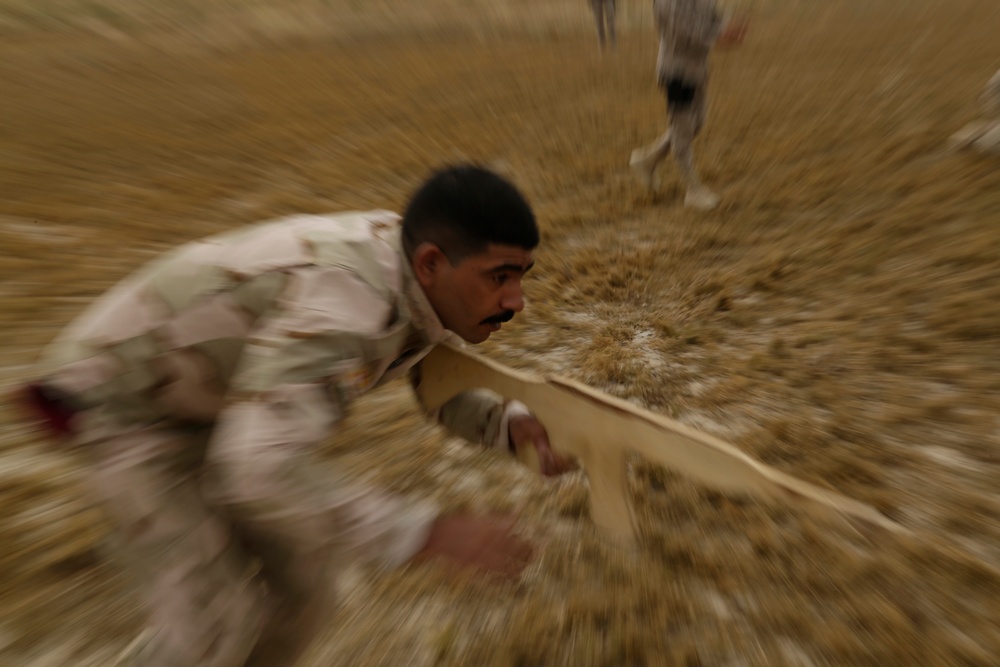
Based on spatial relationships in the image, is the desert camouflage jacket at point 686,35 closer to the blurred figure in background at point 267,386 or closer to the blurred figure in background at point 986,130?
the blurred figure in background at point 986,130

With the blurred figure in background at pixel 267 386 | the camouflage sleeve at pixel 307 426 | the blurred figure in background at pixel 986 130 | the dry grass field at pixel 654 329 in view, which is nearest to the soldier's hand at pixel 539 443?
the blurred figure in background at pixel 267 386

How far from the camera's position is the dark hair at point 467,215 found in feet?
3.46

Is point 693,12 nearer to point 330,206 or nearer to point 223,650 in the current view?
point 330,206

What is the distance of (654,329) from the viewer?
111 inches

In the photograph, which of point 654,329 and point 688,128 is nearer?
point 654,329

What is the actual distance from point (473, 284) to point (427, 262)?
0.28 ft

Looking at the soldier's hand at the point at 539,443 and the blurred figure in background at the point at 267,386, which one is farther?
the soldier's hand at the point at 539,443

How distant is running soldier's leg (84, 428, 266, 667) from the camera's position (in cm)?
101

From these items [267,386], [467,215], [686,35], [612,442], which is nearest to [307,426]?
[267,386]

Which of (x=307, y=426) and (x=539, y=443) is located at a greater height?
(x=307, y=426)

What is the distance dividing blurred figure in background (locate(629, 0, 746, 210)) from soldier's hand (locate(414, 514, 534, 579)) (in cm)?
324

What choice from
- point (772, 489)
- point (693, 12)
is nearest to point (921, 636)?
point (772, 489)

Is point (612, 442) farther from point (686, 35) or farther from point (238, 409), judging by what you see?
point (686, 35)

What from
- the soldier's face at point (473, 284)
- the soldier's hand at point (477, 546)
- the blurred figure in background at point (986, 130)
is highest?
the blurred figure in background at point (986, 130)
